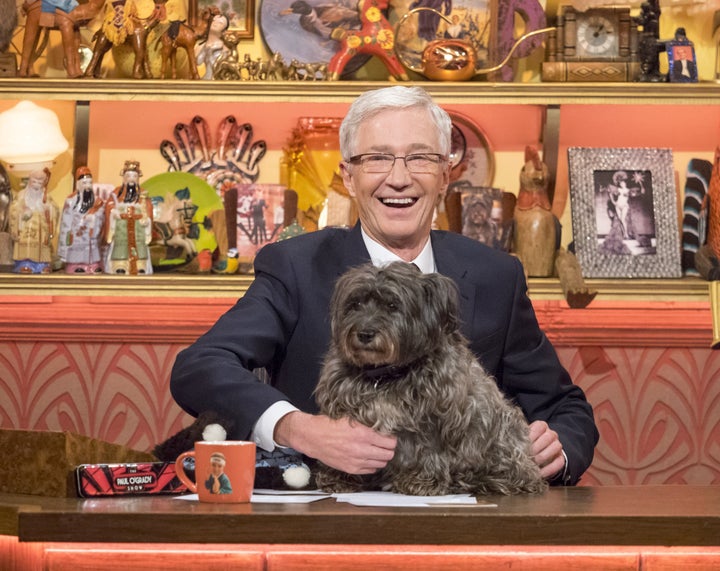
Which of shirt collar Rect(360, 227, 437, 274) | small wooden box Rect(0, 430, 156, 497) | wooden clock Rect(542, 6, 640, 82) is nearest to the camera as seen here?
small wooden box Rect(0, 430, 156, 497)

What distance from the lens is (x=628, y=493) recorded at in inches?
73.9

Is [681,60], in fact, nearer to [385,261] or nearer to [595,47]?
[595,47]

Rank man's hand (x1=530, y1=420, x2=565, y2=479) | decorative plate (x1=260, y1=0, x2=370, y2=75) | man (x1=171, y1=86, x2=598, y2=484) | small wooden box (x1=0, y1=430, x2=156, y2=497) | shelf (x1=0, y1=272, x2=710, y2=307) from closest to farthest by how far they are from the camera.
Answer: small wooden box (x1=0, y1=430, x2=156, y2=497) → man's hand (x1=530, y1=420, x2=565, y2=479) → man (x1=171, y1=86, x2=598, y2=484) → shelf (x1=0, y1=272, x2=710, y2=307) → decorative plate (x1=260, y1=0, x2=370, y2=75)

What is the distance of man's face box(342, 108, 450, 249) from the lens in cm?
231

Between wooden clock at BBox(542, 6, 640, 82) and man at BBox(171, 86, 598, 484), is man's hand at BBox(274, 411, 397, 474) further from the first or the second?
wooden clock at BBox(542, 6, 640, 82)

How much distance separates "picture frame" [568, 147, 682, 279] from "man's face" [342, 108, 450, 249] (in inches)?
63.1

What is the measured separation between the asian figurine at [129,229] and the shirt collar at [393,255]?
5.26 ft

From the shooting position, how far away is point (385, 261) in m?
2.24

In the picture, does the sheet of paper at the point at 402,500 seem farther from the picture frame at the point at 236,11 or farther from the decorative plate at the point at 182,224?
the picture frame at the point at 236,11

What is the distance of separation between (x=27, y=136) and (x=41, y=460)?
7.88ft

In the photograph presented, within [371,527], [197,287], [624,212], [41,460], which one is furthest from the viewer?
[624,212]

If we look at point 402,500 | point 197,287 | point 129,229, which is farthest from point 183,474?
point 129,229

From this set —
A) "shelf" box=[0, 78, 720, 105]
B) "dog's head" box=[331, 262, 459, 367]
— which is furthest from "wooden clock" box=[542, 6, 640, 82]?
"dog's head" box=[331, 262, 459, 367]

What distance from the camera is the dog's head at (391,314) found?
1788 mm
